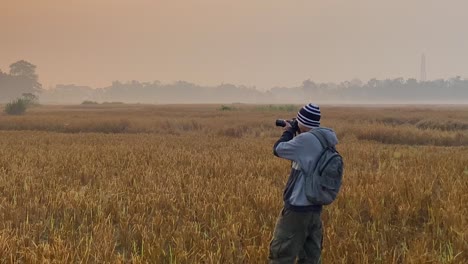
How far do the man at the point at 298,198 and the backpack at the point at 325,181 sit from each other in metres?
0.06

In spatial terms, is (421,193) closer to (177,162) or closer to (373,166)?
(373,166)

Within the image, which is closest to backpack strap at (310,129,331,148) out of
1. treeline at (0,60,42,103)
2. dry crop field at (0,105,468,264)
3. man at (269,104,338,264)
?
man at (269,104,338,264)

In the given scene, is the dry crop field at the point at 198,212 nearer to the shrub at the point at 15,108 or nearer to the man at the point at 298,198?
the man at the point at 298,198

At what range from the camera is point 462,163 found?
910cm

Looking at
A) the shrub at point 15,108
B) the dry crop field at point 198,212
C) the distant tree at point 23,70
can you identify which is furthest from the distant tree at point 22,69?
the dry crop field at point 198,212

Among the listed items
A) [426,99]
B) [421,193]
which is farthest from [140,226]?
[426,99]

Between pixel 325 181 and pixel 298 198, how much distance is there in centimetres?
27

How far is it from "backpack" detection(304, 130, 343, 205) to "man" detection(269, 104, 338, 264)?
60mm

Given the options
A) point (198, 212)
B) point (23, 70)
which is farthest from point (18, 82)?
point (198, 212)

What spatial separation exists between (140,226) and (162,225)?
287 mm

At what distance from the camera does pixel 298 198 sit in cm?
319

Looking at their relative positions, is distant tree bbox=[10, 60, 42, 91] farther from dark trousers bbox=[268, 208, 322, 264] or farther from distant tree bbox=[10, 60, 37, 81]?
dark trousers bbox=[268, 208, 322, 264]

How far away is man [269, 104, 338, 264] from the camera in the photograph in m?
3.17

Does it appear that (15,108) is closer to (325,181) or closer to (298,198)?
(298,198)
